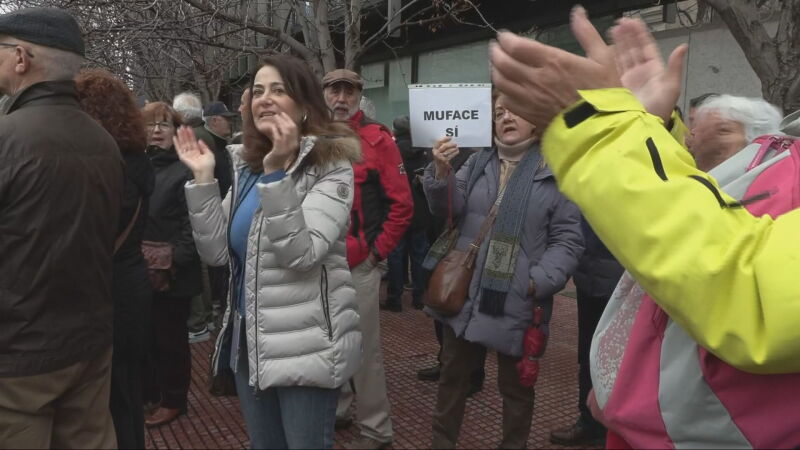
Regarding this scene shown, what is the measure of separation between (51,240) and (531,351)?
2169mm

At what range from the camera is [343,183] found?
233cm

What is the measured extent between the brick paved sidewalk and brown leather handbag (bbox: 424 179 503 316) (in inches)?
41.5

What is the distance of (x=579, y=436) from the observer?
3742 millimetres

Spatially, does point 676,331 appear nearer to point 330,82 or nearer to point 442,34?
point 330,82

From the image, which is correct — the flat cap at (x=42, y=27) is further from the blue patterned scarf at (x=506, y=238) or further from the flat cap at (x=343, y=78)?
the blue patterned scarf at (x=506, y=238)

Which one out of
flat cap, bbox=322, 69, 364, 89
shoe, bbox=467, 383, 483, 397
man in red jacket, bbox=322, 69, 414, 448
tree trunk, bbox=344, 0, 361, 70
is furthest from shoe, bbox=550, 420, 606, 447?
tree trunk, bbox=344, 0, 361, 70

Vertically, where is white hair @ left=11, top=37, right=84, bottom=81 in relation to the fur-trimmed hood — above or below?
above

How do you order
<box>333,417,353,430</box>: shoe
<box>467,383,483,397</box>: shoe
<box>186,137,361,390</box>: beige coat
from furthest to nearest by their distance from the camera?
1. <box>467,383,483,397</box>: shoe
2. <box>333,417,353,430</box>: shoe
3. <box>186,137,361,390</box>: beige coat

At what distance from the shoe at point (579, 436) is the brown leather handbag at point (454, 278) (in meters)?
1.22

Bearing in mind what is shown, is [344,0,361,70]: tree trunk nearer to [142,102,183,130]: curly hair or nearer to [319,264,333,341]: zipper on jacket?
[142,102,183,130]: curly hair

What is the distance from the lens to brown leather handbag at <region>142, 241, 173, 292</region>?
356cm

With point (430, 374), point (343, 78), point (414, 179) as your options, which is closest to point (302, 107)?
point (343, 78)

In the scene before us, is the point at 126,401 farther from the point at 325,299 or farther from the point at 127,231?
the point at 325,299

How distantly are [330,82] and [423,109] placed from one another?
74 centimetres
